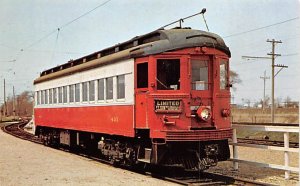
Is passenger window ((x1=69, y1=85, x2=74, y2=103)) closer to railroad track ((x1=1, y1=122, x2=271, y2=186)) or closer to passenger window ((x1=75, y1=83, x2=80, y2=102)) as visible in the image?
passenger window ((x1=75, y1=83, x2=80, y2=102))

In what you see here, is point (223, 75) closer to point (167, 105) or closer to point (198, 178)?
point (167, 105)

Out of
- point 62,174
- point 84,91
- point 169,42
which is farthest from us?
point 84,91

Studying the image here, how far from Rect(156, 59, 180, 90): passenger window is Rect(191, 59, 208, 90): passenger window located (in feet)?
1.31

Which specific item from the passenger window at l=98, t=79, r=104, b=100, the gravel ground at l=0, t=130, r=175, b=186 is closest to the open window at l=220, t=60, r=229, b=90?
the gravel ground at l=0, t=130, r=175, b=186

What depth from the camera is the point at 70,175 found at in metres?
11.0

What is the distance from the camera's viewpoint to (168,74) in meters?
10.7

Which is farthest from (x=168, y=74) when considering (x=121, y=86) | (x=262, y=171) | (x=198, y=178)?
(x=262, y=171)

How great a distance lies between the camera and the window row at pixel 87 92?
12.4 m

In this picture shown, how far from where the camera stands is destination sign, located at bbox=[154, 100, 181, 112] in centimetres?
1027

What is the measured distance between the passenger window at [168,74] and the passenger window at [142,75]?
0.48 meters

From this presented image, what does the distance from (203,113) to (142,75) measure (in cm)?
191

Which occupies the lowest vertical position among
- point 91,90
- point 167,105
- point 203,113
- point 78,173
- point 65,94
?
point 78,173

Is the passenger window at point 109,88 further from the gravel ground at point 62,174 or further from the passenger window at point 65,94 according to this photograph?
the passenger window at point 65,94

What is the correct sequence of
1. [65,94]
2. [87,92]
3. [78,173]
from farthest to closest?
[65,94]
[87,92]
[78,173]
